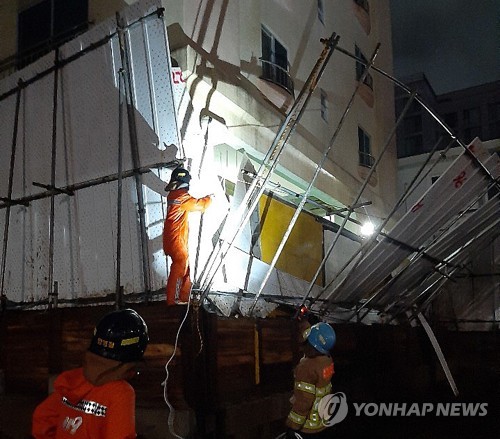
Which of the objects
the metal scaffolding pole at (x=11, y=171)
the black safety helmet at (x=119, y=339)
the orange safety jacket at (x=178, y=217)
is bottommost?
the black safety helmet at (x=119, y=339)

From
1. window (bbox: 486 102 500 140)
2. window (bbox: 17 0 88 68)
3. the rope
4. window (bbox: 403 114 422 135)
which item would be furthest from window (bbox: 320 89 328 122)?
window (bbox: 403 114 422 135)

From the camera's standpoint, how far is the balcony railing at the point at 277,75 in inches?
374

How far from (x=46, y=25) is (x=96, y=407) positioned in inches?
354

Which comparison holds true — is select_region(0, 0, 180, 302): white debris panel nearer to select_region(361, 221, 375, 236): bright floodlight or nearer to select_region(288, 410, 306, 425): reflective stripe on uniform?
select_region(288, 410, 306, 425): reflective stripe on uniform

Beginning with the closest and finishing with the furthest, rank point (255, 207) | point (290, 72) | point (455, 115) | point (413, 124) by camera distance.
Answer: point (255, 207) < point (290, 72) < point (455, 115) < point (413, 124)

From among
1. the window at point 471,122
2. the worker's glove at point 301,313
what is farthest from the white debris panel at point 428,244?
the window at point 471,122

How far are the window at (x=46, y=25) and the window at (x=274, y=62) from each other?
3474 millimetres

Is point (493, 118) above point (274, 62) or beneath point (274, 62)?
above

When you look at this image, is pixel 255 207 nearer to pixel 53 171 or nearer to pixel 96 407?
pixel 53 171

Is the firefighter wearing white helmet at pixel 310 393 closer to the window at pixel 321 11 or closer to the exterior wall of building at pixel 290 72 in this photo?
the exterior wall of building at pixel 290 72

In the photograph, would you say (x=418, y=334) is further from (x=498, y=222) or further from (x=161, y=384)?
(x=161, y=384)

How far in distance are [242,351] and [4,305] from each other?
436cm

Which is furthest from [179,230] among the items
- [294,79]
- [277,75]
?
[294,79]

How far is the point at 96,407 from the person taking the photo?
2873mm
